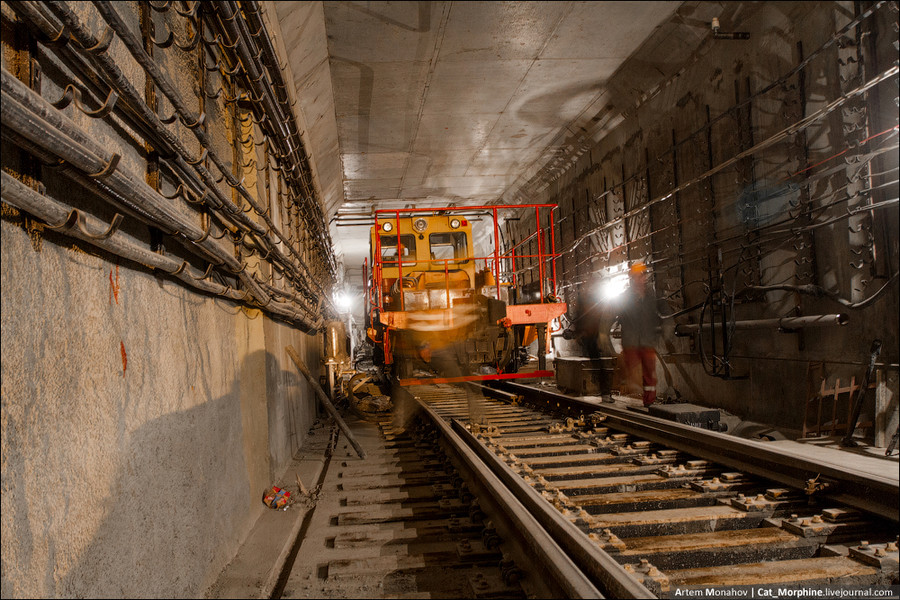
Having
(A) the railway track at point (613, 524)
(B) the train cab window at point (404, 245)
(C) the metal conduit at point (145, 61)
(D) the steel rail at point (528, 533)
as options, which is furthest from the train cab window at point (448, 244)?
(C) the metal conduit at point (145, 61)

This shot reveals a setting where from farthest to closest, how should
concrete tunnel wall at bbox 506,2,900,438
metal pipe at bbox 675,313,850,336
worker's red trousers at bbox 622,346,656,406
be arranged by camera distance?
worker's red trousers at bbox 622,346,656,406
metal pipe at bbox 675,313,850,336
concrete tunnel wall at bbox 506,2,900,438

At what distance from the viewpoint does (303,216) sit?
9.83 m

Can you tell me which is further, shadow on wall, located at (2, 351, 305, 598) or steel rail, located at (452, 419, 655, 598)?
steel rail, located at (452, 419, 655, 598)

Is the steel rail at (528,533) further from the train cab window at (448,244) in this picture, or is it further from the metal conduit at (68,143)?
the train cab window at (448,244)

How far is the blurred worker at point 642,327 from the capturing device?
888 cm

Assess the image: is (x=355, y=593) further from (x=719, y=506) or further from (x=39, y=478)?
(x=719, y=506)

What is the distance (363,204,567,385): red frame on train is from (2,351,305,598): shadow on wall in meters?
3.87

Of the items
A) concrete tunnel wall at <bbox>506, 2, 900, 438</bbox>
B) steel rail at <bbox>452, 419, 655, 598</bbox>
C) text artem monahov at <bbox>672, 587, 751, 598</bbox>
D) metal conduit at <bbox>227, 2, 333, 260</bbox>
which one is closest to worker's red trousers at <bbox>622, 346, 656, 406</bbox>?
concrete tunnel wall at <bbox>506, 2, 900, 438</bbox>

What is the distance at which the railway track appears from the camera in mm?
2787

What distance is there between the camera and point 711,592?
8.39ft

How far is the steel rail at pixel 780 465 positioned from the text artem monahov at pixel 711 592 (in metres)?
0.81

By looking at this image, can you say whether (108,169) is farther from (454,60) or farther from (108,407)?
(454,60)

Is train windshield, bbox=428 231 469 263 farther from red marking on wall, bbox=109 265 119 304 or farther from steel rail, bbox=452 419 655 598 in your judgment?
red marking on wall, bbox=109 265 119 304

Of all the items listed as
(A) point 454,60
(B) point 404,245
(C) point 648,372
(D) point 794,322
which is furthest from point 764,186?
(A) point 454,60
